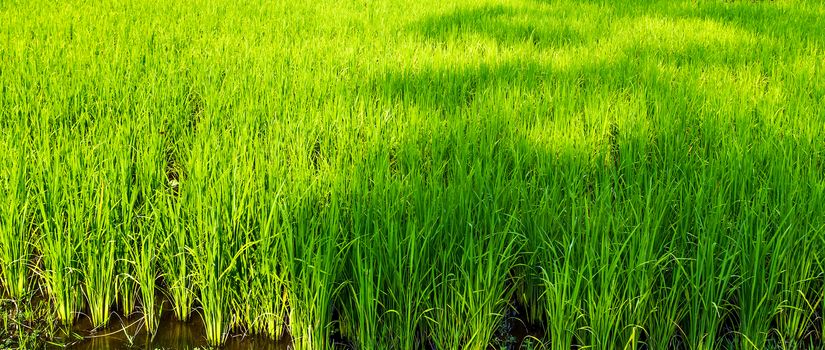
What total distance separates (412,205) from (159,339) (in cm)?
70

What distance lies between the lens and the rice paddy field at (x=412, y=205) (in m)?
1.57

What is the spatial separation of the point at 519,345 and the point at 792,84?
217 cm

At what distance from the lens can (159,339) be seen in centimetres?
165

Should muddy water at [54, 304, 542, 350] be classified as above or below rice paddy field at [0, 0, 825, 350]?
below

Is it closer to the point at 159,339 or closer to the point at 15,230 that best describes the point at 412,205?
the point at 159,339

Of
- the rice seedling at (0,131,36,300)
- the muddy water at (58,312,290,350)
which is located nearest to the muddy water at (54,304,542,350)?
the muddy water at (58,312,290,350)

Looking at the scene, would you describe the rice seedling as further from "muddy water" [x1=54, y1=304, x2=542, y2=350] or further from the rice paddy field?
"muddy water" [x1=54, y1=304, x2=542, y2=350]

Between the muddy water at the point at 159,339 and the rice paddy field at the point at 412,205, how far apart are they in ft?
0.05

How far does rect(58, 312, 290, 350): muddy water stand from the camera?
162cm

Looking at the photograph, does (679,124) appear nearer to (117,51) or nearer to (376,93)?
(376,93)

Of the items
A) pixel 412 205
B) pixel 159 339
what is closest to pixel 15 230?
pixel 159 339

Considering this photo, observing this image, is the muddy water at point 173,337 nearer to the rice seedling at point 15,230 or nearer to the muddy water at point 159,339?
the muddy water at point 159,339

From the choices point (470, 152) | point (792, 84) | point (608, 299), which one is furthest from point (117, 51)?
point (792, 84)

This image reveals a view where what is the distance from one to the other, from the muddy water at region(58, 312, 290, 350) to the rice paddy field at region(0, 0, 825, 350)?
0.05 feet
